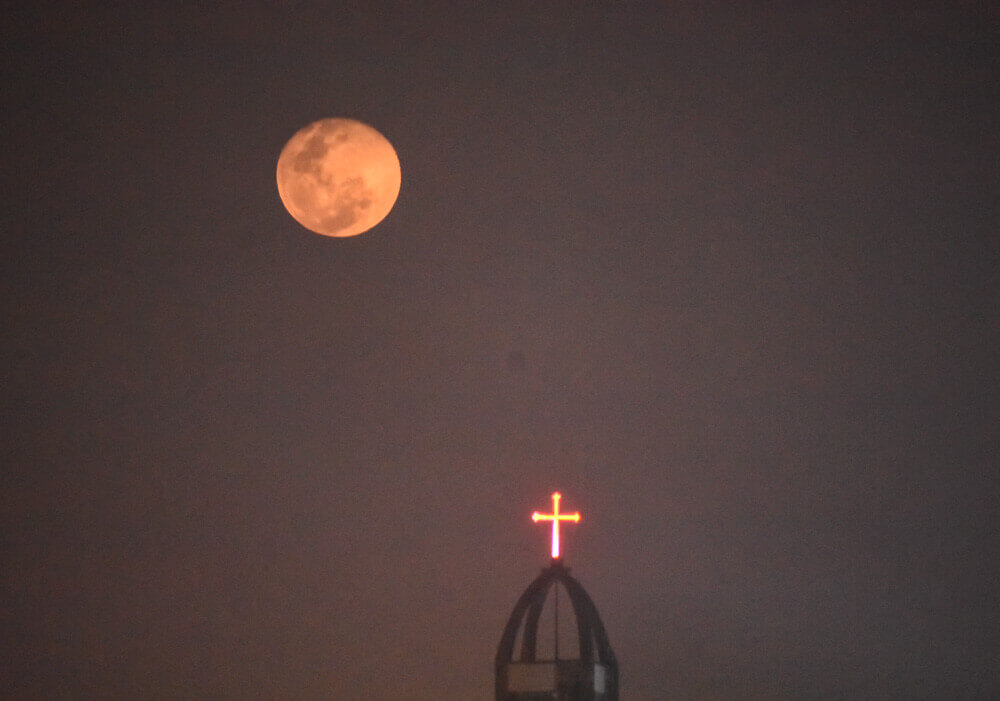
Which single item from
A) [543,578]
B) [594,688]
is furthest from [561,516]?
[594,688]

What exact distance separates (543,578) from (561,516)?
1763 mm

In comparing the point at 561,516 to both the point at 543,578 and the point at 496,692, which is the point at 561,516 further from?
the point at 496,692

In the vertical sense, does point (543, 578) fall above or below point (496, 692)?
above

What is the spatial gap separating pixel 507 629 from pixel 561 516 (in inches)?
129

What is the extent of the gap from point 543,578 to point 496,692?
316 cm

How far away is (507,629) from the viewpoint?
113 ft

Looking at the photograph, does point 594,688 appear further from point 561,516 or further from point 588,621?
point 561,516

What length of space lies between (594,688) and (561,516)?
4.59m

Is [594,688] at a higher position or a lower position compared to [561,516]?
lower

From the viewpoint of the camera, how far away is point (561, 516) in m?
35.3

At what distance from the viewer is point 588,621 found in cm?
3400

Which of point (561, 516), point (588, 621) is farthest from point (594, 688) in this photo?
point (561, 516)

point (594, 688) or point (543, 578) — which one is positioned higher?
point (543, 578)

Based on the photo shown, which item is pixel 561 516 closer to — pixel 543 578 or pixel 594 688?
pixel 543 578
